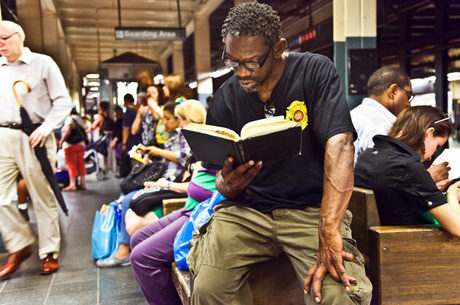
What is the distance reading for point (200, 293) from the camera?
161cm

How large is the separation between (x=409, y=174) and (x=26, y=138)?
2820 millimetres

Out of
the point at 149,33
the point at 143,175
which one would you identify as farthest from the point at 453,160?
the point at 149,33

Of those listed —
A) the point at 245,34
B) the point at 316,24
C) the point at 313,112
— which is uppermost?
the point at 316,24

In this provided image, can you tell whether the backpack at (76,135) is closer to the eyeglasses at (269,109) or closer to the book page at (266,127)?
the eyeglasses at (269,109)

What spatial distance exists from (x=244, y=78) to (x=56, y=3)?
507 centimetres

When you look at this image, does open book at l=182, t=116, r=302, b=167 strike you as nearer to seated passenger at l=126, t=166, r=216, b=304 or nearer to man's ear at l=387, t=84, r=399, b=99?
seated passenger at l=126, t=166, r=216, b=304

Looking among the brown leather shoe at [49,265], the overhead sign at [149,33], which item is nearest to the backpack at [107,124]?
the overhead sign at [149,33]

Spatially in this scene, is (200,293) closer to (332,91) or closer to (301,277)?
(301,277)

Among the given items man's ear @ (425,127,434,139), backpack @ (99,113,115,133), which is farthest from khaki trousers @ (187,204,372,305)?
backpack @ (99,113,115,133)

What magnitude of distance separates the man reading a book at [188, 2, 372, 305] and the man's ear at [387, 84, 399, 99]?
160 cm

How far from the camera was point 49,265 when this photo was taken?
3.42 metres

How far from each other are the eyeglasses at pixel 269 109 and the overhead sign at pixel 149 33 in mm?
5776

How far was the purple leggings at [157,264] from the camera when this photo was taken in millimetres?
2428

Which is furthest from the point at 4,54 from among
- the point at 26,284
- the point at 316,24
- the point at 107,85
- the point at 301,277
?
the point at 107,85
